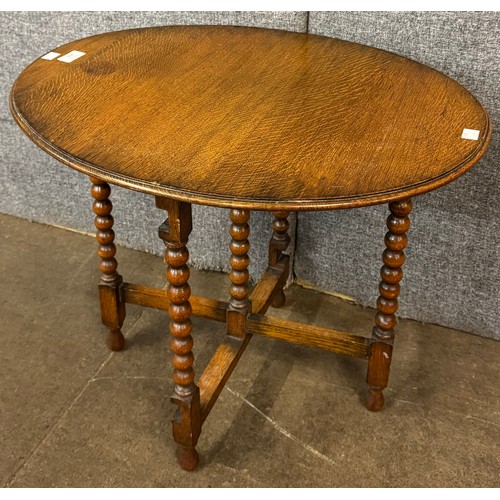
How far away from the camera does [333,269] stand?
Answer: 6.48ft

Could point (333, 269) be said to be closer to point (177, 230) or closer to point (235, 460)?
point (235, 460)

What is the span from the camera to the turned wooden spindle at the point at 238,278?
1.55m

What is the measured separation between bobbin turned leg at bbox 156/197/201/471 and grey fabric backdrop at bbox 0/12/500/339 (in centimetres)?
67

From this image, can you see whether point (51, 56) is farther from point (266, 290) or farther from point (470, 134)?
point (470, 134)

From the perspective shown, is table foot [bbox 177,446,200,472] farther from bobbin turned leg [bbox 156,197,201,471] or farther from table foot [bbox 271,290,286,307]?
table foot [bbox 271,290,286,307]

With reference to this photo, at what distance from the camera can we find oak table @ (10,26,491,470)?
1087 mm

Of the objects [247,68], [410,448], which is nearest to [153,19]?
[247,68]

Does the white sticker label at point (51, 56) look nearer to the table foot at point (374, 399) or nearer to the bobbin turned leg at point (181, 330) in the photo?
the bobbin turned leg at point (181, 330)

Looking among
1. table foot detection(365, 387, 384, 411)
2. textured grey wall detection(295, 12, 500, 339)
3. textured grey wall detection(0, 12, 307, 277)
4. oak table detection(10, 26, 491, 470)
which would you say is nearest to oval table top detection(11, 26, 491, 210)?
oak table detection(10, 26, 491, 470)

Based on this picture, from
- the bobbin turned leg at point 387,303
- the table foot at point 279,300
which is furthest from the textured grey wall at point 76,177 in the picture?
the bobbin turned leg at point 387,303

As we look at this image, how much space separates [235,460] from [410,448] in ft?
1.27

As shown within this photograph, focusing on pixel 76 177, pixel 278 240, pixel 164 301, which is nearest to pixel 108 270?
pixel 164 301

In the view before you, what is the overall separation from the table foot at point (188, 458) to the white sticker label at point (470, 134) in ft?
2.70

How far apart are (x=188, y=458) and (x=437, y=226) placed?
0.83 meters
